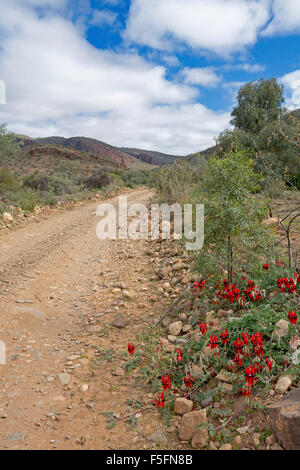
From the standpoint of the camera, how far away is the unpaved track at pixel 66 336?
214 centimetres

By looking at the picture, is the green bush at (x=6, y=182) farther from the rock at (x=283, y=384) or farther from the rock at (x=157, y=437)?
the rock at (x=283, y=384)

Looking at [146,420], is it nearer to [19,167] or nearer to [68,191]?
[68,191]

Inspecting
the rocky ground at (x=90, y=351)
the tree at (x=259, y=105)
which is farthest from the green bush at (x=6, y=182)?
the tree at (x=259, y=105)

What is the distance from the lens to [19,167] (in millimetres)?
41000

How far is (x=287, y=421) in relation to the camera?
5.75ft

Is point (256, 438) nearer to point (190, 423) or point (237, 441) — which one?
point (237, 441)

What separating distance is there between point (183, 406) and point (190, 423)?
0.18 meters

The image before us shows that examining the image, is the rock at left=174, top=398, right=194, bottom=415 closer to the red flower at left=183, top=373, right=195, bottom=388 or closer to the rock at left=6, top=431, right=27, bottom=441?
the red flower at left=183, top=373, right=195, bottom=388

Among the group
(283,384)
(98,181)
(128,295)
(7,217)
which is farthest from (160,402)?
(98,181)

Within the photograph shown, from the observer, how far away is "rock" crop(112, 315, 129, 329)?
3.55 metres

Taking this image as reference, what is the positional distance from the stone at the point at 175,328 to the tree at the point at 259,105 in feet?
47.3
